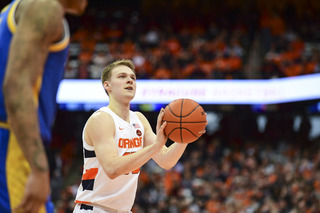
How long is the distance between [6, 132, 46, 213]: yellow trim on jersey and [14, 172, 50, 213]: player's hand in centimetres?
21

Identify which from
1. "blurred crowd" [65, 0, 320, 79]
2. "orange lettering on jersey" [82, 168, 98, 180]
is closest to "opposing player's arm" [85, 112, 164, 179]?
"orange lettering on jersey" [82, 168, 98, 180]

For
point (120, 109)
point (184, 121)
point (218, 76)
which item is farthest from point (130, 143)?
point (218, 76)

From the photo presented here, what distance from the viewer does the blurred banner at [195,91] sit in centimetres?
1638

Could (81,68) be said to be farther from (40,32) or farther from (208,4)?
(40,32)

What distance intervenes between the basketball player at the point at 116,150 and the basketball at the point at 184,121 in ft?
0.34

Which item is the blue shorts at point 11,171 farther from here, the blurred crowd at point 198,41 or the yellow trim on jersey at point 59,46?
the blurred crowd at point 198,41

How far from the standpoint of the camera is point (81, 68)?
16.8m

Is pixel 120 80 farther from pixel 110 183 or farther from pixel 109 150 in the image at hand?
pixel 110 183

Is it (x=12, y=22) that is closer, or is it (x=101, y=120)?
(x=12, y=22)

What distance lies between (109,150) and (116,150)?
7cm

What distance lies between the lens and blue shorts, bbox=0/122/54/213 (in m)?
2.40

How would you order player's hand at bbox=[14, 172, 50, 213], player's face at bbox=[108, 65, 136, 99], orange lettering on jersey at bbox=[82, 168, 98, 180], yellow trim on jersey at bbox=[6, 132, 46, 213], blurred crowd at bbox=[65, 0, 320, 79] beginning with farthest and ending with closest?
blurred crowd at bbox=[65, 0, 320, 79] < player's face at bbox=[108, 65, 136, 99] < orange lettering on jersey at bbox=[82, 168, 98, 180] < yellow trim on jersey at bbox=[6, 132, 46, 213] < player's hand at bbox=[14, 172, 50, 213]

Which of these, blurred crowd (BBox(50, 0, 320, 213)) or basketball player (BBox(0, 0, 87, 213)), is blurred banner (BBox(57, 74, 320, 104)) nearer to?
blurred crowd (BBox(50, 0, 320, 213))

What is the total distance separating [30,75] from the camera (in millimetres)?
2229
